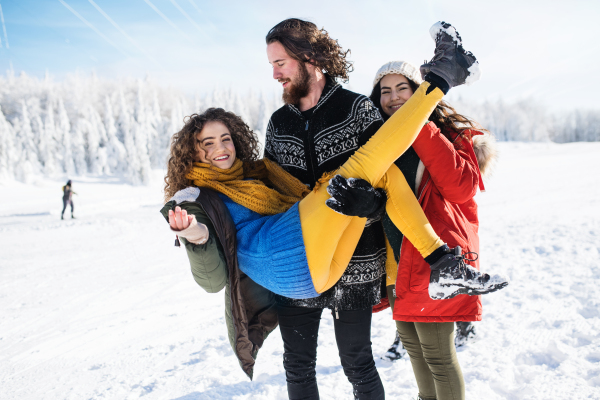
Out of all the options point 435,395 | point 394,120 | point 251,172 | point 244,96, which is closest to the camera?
point 394,120

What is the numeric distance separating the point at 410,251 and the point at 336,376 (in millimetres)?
1553

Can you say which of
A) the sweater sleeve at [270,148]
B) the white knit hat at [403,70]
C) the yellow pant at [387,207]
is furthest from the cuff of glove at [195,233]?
the white knit hat at [403,70]

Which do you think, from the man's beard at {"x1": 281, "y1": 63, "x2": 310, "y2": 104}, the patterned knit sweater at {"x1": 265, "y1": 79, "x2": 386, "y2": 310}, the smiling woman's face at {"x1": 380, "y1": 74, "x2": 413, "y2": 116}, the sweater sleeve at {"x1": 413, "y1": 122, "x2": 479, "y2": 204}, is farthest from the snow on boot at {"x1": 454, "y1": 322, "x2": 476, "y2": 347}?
the man's beard at {"x1": 281, "y1": 63, "x2": 310, "y2": 104}

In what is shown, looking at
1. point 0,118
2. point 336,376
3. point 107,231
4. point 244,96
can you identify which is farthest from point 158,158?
point 336,376

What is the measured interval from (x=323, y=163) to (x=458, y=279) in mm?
940

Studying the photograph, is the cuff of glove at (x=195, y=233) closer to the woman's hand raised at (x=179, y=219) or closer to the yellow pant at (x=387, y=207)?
the woman's hand raised at (x=179, y=219)

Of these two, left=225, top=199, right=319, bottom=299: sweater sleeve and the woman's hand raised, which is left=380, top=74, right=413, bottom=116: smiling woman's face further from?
the woman's hand raised

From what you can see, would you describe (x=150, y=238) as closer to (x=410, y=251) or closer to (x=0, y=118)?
(x=410, y=251)

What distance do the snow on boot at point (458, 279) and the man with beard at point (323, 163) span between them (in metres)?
0.39

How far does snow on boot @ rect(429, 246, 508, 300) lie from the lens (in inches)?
63.9

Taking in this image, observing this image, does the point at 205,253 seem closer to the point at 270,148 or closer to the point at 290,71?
the point at 270,148

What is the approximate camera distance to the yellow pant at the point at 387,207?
5.35 ft

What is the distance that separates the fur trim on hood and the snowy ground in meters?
1.62

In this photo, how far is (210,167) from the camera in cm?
206
